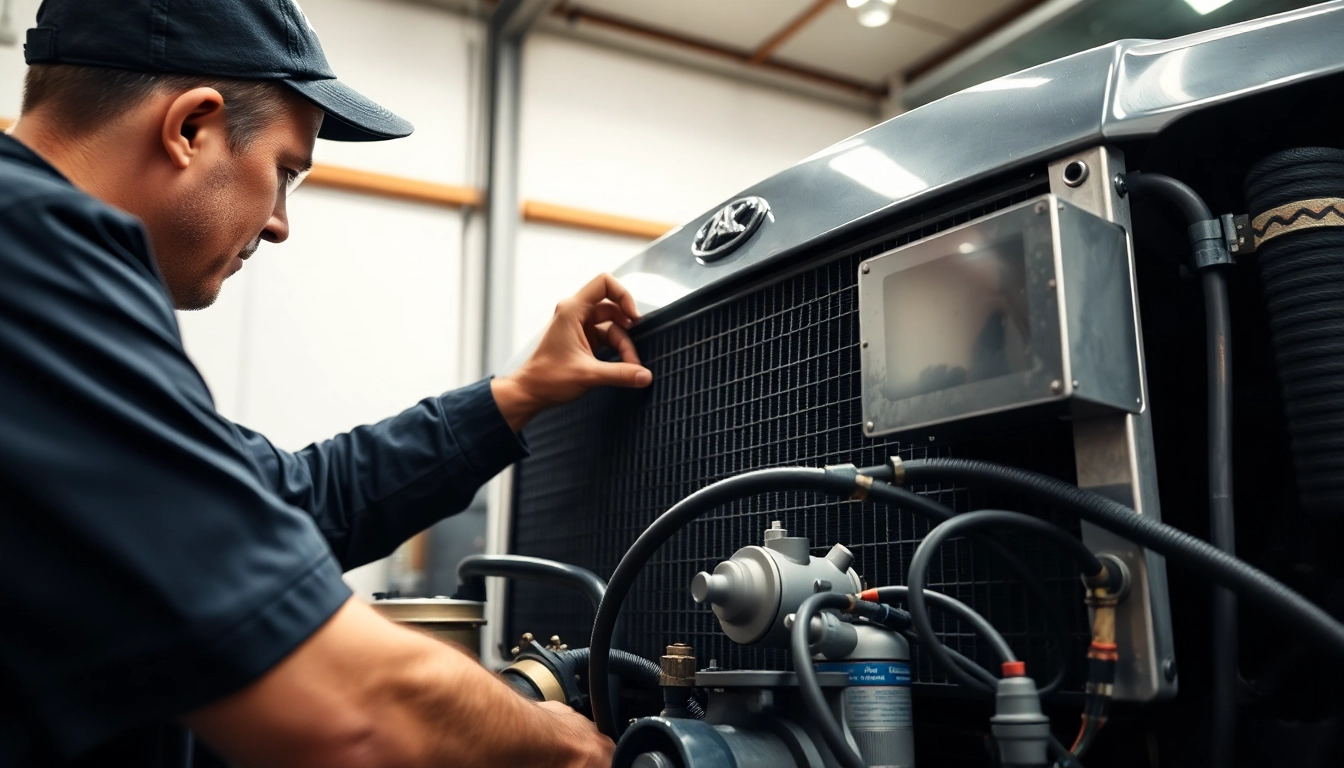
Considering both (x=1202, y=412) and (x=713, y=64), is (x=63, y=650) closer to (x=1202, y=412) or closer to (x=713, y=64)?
(x=1202, y=412)

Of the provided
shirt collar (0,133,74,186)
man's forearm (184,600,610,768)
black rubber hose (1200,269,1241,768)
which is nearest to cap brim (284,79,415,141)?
shirt collar (0,133,74,186)

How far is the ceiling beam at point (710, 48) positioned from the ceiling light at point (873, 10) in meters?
0.43

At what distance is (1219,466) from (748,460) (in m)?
0.39

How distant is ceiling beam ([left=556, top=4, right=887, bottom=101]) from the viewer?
9.78 feet

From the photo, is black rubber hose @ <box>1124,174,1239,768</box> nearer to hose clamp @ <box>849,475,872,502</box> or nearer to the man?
hose clamp @ <box>849,475,872,502</box>

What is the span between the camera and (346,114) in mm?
1011

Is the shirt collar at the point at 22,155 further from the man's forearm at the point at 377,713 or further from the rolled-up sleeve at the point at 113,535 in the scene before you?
the man's forearm at the point at 377,713

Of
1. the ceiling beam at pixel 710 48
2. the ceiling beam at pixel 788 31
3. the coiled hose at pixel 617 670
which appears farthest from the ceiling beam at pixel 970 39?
the coiled hose at pixel 617 670

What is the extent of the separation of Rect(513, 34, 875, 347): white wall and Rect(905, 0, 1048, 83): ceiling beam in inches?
15.5

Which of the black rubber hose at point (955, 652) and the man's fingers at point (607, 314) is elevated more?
the man's fingers at point (607, 314)

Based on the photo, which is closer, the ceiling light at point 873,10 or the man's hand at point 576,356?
the man's hand at point 576,356

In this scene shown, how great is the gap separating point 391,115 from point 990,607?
33.7 inches

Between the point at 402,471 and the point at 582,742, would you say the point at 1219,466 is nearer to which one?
the point at 582,742

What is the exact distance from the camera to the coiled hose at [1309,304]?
0.55 m
